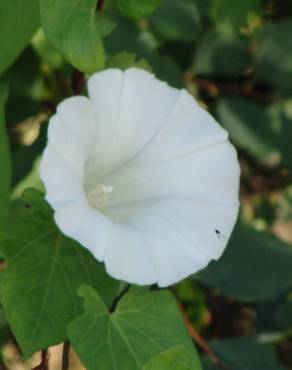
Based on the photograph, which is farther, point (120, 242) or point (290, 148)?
point (290, 148)

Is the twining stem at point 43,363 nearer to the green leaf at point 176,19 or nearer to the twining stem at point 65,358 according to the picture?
the twining stem at point 65,358

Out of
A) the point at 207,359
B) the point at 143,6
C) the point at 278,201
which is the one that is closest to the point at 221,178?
the point at 143,6

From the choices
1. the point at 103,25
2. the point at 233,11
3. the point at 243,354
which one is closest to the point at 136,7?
the point at 103,25

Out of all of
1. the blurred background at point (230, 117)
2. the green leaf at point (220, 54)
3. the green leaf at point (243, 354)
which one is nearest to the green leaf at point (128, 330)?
the blurred background at point (230, 117)

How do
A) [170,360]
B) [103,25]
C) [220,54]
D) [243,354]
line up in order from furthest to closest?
[220,54]
[243,354]
[103,25]
[170,360]

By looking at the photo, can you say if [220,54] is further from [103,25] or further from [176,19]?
[103,25]

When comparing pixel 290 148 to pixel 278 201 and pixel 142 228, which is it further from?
pixel 142 228

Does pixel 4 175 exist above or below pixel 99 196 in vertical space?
above

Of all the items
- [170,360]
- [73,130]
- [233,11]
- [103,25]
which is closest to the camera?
[170,360]
